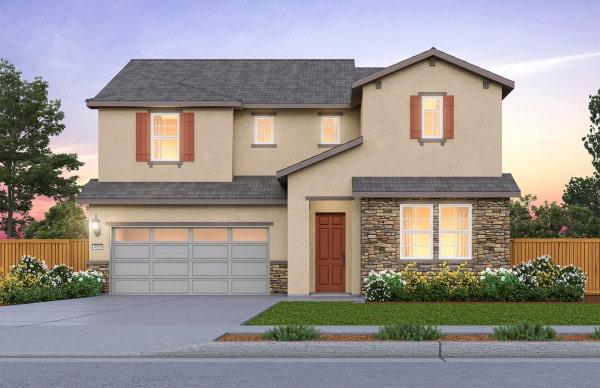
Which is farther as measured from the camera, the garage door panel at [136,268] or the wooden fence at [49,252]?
the wooden fence at [49,252]

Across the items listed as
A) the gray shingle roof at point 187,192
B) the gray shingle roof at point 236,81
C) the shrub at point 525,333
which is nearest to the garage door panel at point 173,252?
the gray shingle roof at point 187,192

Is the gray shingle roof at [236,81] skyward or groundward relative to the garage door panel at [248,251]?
skyward

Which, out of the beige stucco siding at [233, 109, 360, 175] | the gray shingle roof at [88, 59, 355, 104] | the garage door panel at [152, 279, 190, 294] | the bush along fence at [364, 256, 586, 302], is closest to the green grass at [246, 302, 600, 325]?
the bush along fence at [364, 256, 586, 302]

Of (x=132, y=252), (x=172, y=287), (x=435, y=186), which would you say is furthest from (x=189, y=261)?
(x=435, y=186)

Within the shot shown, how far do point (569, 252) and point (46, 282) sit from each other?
1765 cm

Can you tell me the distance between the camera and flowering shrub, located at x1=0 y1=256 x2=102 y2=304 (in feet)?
73.8

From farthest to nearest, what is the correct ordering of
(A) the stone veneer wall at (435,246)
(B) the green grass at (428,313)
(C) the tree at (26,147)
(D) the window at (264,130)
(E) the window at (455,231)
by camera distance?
(C) the tree at (26,147), (D) the window at (264,130), (E) the window at (455,231), (A) the stone veneer wall at (435,246), (B) the green grass at (428,313)

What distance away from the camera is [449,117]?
2361cm

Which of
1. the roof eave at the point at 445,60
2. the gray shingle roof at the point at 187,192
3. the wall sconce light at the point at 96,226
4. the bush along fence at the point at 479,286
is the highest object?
the roof eave at the point at 445,60

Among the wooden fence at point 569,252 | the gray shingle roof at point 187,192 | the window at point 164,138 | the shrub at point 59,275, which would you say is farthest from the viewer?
the window at point 164,138

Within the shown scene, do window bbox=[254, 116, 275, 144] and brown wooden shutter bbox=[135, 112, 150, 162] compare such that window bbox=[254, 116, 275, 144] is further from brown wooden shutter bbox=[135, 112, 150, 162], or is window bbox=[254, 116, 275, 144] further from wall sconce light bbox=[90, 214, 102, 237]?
wall sconce light bbox=[90, 214, 102, 237]

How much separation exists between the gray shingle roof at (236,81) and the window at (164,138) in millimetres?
723

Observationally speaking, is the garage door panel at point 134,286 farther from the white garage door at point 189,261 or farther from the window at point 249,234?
the window at point 249,234

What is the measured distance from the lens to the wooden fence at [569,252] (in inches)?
971
